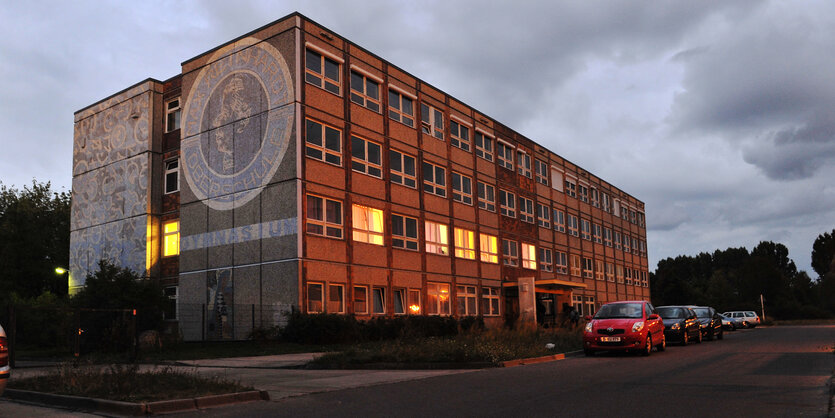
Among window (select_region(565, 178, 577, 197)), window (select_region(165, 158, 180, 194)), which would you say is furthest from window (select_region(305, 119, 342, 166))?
window (select_region(565, 178, 577, 197))

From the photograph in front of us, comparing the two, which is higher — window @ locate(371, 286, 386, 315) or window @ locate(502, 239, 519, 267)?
window @ locate(502, 239, 519, 267)

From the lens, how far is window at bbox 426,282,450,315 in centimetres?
3516

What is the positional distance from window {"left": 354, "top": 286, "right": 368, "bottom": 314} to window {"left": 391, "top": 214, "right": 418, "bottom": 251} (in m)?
3.17

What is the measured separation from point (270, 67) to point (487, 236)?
18222mm

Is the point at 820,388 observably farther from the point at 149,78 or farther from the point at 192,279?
the point at 149,78

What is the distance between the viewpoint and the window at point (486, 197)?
42.2m

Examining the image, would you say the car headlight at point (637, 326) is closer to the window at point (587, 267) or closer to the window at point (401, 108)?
the window at point (401, 108)

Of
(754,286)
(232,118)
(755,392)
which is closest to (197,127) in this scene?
(232,118)

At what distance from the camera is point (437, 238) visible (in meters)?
36.9

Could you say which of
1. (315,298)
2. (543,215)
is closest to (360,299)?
(315,298)

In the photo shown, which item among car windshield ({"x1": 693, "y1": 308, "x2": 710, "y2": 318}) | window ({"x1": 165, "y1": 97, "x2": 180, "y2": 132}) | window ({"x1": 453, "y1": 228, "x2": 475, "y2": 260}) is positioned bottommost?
car windshield ({"x1": 693, "y1": 308, "x2": 710, "y2": 318})

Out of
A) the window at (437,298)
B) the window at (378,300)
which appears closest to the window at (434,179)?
the window at (437,298)

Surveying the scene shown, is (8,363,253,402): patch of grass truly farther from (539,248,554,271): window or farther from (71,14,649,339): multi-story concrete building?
(539,248,554,271): window

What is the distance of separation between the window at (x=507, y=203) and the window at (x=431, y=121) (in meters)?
7.74
